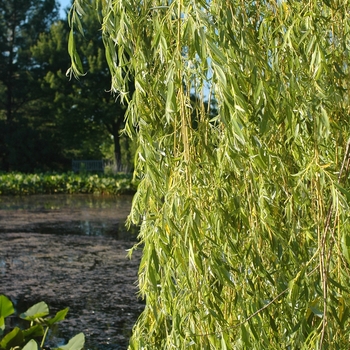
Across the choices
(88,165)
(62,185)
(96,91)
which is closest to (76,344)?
(62,185)

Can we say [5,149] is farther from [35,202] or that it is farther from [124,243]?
[124,243]

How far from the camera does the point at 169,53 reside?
2.15 metres

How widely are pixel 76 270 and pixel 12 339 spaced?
3323 millimetres

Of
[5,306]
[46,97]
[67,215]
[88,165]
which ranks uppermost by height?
[46,97]

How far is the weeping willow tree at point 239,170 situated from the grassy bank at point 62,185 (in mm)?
14498

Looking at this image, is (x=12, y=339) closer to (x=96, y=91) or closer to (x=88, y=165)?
(x=96, y=91)

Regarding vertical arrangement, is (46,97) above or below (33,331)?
above

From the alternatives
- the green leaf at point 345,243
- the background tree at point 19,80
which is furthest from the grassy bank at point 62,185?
the green leaf at point 345,243

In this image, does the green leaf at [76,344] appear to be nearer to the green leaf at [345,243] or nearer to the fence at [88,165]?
the green leaf at [345,243]

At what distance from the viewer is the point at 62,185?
17.5m

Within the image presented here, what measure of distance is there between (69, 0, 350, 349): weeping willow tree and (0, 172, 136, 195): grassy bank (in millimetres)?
14498

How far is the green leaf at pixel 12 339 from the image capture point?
3.05 meters

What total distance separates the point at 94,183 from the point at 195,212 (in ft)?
50.3

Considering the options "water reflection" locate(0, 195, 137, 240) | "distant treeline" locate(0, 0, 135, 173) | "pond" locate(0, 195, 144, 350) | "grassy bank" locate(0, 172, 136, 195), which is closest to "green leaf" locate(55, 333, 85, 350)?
"pond" locate(0, 195, 144, 350)
